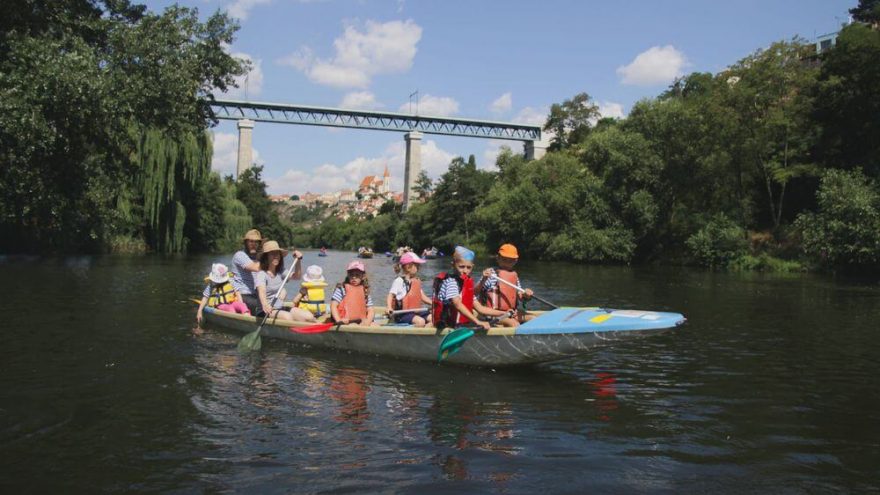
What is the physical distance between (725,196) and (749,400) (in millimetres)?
36119

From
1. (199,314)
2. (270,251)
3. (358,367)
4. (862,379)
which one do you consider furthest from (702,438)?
(199,314)

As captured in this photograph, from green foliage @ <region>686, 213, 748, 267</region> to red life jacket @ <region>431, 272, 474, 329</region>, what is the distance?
1228 inches

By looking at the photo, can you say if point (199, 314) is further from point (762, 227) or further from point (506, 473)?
point (762, 227)

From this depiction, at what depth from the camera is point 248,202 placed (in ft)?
258

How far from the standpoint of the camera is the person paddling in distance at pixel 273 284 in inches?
441

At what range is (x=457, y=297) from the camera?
28.4 ft

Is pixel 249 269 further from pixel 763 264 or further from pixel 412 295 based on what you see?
pixel 763 264

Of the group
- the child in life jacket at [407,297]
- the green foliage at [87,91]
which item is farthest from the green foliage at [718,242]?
the child in life jacket at [407,297]

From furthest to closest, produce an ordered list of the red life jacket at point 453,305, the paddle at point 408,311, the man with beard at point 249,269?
the man with beard at point 249,269, the paddle at point 408,311, the red life jacket at point 453,305

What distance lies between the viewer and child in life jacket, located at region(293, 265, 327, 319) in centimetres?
1176

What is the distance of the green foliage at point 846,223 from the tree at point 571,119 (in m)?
47.5

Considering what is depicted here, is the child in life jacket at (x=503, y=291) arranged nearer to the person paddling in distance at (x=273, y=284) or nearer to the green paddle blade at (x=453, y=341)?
the green paddle blade at (x=453, y=341)

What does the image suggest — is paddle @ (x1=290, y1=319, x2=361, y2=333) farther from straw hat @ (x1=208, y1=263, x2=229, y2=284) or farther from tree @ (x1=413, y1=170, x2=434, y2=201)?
tree @ (x1=413, y1=170, x2=434, y2=201)

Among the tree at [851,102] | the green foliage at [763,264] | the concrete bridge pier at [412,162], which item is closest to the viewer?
the green foliage at [763,264]
